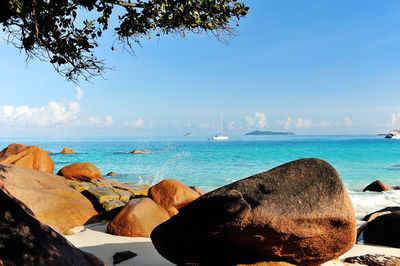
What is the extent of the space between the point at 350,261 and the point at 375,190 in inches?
506

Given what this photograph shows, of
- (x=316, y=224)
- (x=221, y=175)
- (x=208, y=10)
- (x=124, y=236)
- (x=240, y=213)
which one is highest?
(x=208, y=10)

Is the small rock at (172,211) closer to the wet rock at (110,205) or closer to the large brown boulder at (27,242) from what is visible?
the wet rock at (110,205)

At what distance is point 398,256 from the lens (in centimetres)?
585

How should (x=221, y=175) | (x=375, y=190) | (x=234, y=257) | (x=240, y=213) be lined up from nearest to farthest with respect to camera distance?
(x=240, y=213)
(x=234, y=257)
(x=375, y=190)
(x=221, y=175)

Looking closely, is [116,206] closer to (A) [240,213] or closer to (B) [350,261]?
(A) [240,213]

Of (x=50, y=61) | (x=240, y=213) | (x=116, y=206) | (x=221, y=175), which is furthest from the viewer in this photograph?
(x=221, y=175)

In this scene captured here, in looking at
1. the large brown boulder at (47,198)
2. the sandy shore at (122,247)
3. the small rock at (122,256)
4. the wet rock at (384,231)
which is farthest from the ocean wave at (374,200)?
the large brown boulder at (47,198)

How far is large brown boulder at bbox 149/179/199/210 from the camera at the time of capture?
29.2 feet

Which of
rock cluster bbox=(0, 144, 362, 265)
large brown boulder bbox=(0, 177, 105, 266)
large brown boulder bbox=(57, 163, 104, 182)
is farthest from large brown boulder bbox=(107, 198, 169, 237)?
large brown boulder bbox=(57, 163, 104, 182)

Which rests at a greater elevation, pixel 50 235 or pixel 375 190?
pixel 50 235

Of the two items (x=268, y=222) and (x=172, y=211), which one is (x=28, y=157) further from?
(x=268, y=222)

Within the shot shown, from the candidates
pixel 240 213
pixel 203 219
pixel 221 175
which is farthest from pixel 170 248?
pixel 221 175

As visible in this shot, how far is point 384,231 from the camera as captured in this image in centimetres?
670

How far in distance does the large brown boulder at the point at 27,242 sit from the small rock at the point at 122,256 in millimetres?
1900
